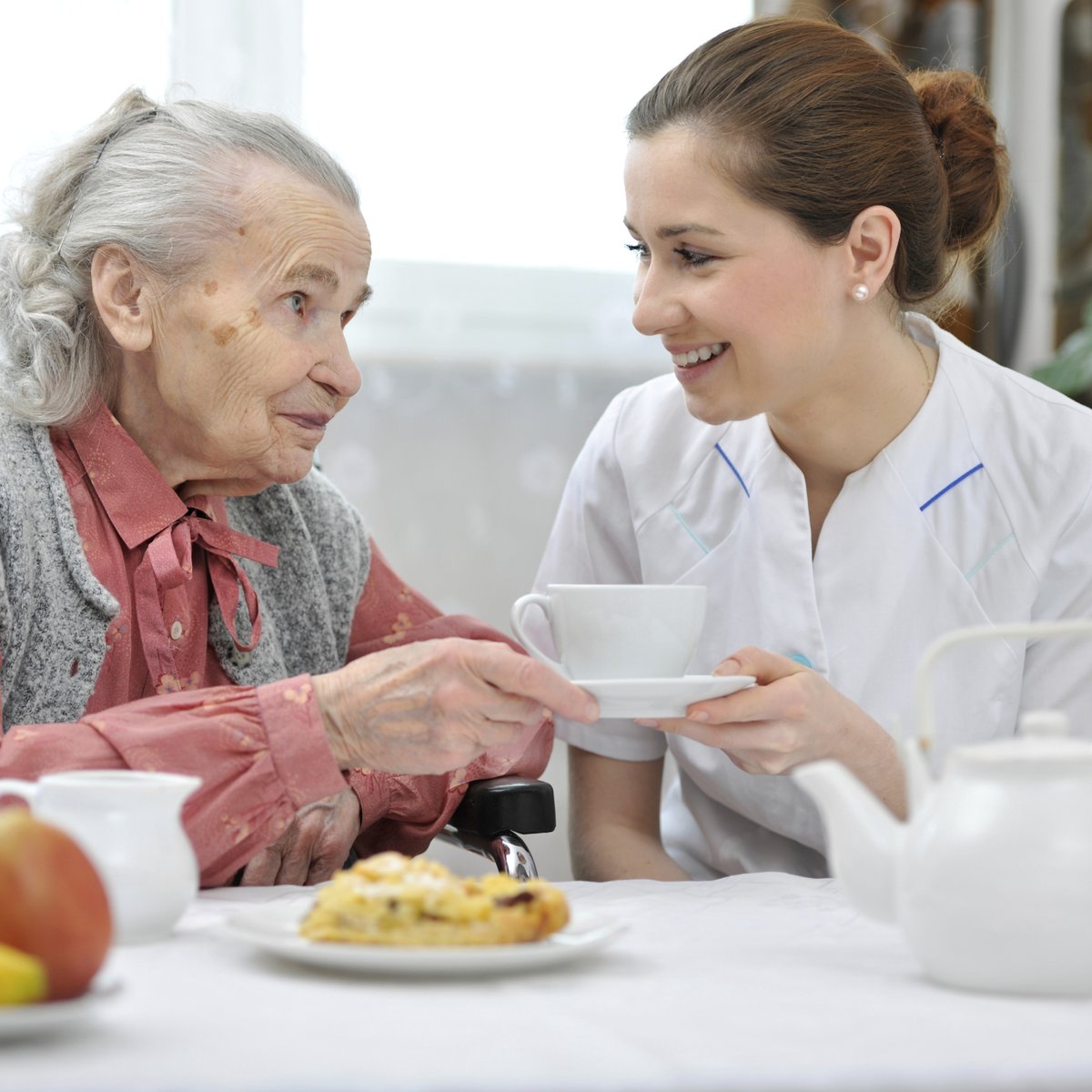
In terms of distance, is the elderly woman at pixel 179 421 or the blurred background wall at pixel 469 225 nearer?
the elderly woman at pixel 179 421

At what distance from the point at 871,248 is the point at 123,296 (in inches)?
32.8

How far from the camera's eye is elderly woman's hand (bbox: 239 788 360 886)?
133 cm

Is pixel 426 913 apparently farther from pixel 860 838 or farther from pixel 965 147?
pixel 965 147

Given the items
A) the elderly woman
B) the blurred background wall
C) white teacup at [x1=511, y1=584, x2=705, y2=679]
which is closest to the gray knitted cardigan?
the elderly woman

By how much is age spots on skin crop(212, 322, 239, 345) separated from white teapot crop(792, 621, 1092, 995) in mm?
932

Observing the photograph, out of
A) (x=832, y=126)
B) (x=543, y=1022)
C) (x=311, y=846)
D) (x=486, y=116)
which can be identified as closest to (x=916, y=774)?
(x=543, y=1022)

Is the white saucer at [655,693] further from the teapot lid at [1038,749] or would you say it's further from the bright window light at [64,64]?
the bright window light at [64,64]

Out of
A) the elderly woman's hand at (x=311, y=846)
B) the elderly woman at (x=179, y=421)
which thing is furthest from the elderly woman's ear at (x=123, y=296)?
the elderly woman's hand at (x=311, y=846)

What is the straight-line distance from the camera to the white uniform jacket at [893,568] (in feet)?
5.10

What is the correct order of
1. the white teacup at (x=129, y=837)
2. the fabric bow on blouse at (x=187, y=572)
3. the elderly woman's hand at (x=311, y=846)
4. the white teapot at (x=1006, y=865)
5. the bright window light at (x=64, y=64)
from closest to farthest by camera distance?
1. the white teapot at (x=1006, y=865)
2. the white teacup at (x=129, y=837)
3. the elderly woman's hand at (x=311, y=846)
4. the fabric bow on blouse at (x=187, y=572)
5. the bright window light at (x=64, y=64)

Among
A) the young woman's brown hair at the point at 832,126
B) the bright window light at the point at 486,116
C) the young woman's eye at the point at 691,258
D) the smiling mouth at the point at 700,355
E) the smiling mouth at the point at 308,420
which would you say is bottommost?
the smiling mouth at the point at 308,420

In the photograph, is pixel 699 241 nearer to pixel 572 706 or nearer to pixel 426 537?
pixel 572 706

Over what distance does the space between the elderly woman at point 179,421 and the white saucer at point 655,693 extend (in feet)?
1.03

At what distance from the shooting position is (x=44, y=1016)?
0.58m
